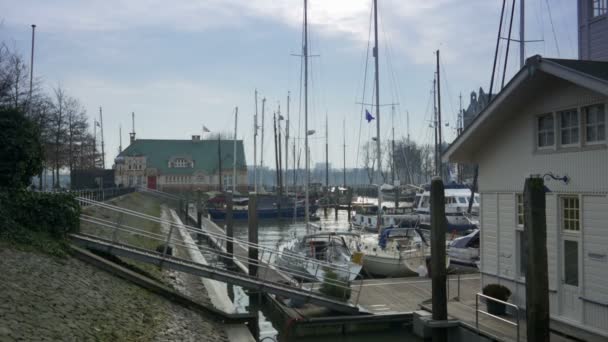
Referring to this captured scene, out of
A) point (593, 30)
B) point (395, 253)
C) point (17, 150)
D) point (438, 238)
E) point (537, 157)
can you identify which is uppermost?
point (593, 30)

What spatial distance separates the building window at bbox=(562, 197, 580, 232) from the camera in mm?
12812

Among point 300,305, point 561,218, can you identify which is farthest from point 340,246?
point 561,218

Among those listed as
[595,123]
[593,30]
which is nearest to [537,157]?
[595,123]

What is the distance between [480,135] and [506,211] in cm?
231

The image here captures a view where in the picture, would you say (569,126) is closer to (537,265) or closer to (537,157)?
(537,157)

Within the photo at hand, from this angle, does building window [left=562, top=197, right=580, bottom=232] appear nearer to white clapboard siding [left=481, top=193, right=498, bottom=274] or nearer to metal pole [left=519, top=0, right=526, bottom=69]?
white clapboard siding [left=481, top=193, right=498, bottom=274]

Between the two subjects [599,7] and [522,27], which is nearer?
[599,7]

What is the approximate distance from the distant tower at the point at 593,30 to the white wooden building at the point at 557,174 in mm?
6279

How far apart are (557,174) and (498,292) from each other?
3.34 meters

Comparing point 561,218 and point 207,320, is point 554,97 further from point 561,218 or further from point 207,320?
point 207,320

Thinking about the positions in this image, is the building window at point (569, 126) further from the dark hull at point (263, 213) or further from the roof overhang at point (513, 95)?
the dark hull at point (263, 213)

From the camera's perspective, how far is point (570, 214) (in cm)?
1302

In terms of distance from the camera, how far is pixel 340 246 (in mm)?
25328

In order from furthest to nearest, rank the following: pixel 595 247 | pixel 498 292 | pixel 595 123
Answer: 1. pixel 498 292
2. pixel 595 123
3. pixel 595 247
